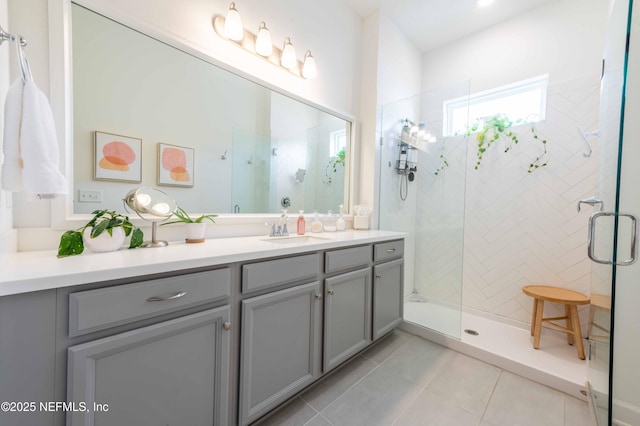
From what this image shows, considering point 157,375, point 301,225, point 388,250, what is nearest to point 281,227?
point 301,225

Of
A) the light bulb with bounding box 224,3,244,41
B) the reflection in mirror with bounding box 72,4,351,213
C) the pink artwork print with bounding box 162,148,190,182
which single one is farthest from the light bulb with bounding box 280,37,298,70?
the pink artwork print with bounding box 162,148,190,182

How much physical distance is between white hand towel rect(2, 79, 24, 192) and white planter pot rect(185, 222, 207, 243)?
25.9 inches

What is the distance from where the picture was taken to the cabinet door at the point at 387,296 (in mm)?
1879

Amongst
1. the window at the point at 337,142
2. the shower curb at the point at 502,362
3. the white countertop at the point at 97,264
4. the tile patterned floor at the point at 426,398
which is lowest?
the tile patterned floor at the point at 426,398

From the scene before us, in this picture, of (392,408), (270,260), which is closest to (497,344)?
(392,408)

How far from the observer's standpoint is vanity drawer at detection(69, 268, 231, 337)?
74 centimetres

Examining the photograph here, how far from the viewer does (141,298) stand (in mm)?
839

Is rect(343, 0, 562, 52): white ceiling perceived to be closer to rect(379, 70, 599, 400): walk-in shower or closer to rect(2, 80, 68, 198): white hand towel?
rect(379, 70, 599, 400): walk-in shower

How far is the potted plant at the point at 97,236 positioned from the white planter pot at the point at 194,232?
0.27 metres

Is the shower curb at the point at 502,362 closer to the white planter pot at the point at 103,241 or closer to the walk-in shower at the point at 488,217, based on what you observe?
the walk-in shower at the point at 488,217

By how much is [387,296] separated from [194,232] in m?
1.47

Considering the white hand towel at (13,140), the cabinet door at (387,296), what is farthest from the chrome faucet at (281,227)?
the white hand towel at (13,140)

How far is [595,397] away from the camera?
134 cm

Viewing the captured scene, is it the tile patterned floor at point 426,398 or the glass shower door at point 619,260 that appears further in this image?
the tile patterned floor at point 426,398
